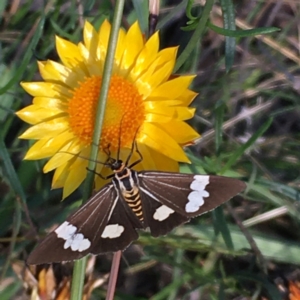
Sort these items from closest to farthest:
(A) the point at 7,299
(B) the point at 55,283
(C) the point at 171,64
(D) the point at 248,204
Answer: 1. (C) the point at 171,64
2. (B) the point at 55,283
3. (A) the point at 7,299
4. (D) the point at 248,204

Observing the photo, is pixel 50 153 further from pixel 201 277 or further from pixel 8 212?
pixel 201 277

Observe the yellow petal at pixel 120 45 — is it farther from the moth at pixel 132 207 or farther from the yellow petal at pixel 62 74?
the moth at pixel 132 207

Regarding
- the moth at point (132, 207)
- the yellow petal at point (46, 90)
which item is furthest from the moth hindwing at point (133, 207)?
the yellow petal at point (46, 90)

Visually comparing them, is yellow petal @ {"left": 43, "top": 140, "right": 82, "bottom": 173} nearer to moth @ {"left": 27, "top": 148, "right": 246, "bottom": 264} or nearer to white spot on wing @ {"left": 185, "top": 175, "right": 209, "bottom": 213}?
moth @ {"left": 27, "top": 148, "right": 246, "bottom": 264}

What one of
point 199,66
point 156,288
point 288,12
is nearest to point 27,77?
point 199,66

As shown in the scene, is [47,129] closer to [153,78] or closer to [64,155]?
[64,155]

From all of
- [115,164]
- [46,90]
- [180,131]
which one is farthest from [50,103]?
[180,131]
